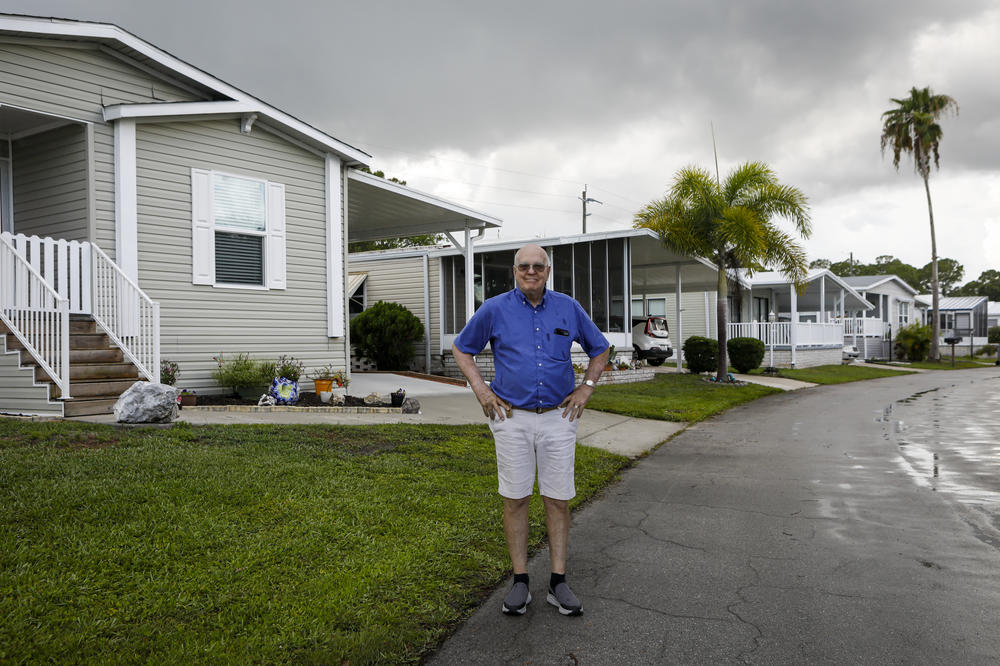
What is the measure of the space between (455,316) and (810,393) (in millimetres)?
9273

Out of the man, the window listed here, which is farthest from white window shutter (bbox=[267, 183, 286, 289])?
the man

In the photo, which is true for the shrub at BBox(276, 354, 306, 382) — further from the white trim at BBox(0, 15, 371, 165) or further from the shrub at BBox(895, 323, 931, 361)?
the shrub at BBox(895, 323, 931, 361)

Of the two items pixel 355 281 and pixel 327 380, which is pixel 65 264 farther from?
pixel 355 281

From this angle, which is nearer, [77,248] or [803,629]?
[803,629]

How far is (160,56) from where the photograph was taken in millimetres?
10680

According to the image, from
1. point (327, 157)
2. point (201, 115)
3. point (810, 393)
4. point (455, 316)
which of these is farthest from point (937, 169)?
point (201, 115)

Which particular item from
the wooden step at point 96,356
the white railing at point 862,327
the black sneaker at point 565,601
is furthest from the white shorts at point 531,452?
the white railing at point 862,327

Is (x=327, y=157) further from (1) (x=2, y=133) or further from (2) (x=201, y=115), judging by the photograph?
(1) (x=2, y=133)

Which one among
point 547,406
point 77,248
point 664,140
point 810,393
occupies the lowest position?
point 810,393

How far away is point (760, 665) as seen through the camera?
11.0ft

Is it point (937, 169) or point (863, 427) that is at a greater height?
point (937, 169)

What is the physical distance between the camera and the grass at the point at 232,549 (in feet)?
11.1

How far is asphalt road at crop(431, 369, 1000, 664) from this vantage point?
11.7ft

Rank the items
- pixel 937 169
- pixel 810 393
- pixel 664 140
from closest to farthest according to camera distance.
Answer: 1. pixel 810 393
2. pixel 664 140
3. pixel 937 169
